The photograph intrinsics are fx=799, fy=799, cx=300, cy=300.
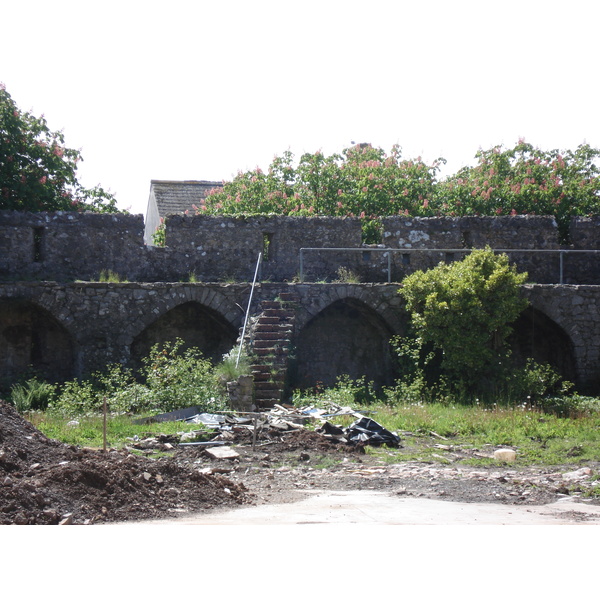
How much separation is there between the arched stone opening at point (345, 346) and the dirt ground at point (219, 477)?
5.49 metres

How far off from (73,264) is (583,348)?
10.3 m

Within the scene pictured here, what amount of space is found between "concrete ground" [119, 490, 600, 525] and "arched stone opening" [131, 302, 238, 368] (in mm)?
8787

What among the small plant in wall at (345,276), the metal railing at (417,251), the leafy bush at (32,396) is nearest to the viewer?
the leafy bush at (32,396)

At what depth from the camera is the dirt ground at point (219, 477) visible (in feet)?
20.7

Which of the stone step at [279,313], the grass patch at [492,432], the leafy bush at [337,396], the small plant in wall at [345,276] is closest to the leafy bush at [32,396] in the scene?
the stone step at [279,313]

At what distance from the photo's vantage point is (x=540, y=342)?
54.3 feet

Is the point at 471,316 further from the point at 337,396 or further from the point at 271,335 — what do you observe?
the point at 271,335

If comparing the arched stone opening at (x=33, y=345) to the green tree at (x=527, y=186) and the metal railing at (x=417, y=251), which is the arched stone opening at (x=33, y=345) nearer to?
the metal railing at (x=417, y=251)

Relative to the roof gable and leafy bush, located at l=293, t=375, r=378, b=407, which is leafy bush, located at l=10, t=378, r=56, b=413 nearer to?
leafy bush, located at l=293, t=375, r=378, b=407

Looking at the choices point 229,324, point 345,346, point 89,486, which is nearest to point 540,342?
point 345,346

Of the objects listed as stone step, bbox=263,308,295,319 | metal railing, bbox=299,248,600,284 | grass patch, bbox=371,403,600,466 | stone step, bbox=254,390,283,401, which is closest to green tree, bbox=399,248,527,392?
grass patch, bbox=371,403,600,466

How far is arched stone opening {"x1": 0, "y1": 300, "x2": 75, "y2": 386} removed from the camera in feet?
50.3

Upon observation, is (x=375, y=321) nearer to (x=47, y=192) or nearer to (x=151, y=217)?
(x=47, y=192)

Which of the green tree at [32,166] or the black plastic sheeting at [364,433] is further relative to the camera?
the green tree at [32,166]
